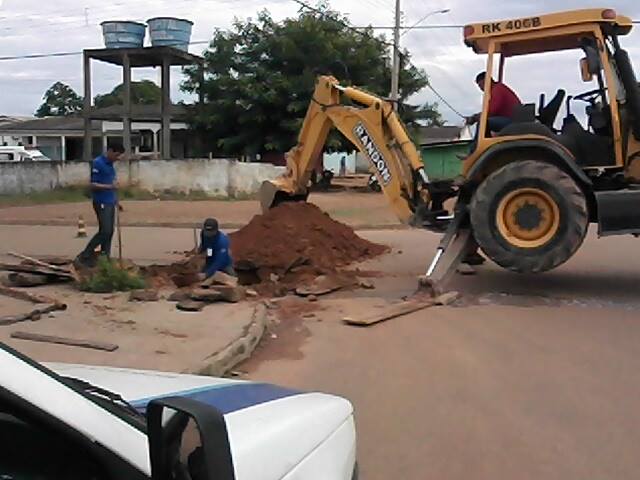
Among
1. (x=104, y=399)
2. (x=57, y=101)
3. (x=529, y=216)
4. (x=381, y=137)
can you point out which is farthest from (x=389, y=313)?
(x=57, y=101)

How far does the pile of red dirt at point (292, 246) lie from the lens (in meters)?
12.3

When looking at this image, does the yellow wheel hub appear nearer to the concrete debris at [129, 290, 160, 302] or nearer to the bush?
the concrete debris at [129, 290, 160, 302]

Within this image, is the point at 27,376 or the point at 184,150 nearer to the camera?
the point at 27,376

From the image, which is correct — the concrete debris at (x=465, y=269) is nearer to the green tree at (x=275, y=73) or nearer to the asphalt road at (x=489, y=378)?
the asphalt road at (x=489, y=378)

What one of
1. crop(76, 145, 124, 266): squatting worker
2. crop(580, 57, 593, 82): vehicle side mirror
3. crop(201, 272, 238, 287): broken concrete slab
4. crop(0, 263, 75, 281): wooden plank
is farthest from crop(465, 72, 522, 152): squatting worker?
crop(0, 263, 75, 281): wooden plank

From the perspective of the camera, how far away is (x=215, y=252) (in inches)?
424

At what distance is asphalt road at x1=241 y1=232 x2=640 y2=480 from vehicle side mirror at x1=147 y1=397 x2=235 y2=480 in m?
2.89

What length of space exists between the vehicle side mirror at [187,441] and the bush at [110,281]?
331 inches

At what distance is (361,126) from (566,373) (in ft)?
20.3

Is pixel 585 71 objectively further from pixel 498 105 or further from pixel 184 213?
pixel 184 213

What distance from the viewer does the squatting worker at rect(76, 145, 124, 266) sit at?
39.7 feet

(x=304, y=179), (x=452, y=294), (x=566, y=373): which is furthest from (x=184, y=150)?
(x=566, y=373)

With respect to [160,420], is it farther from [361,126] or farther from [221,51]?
[221,51]

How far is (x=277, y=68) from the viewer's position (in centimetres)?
3884
